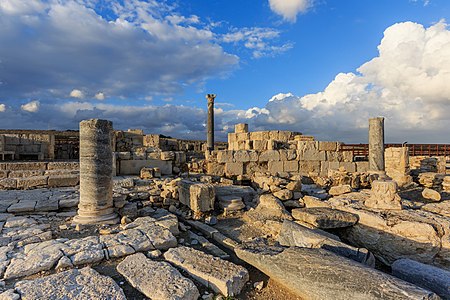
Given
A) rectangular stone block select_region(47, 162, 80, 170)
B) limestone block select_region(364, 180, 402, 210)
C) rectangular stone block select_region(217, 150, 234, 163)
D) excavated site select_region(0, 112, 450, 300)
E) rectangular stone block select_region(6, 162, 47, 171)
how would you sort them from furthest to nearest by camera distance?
Answer: rectangular stone block select_region(217, 150, 234, 163)
rectangular stone block select_region(47, 162, 80, 170)
rectangular stone block select_region(6, 162, 47, 171)
limestone block select_region(364, 180, 402, 210)
excavated site select_region(0, 112, 450, 300)

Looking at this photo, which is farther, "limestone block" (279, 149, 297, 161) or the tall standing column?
the tall standing column

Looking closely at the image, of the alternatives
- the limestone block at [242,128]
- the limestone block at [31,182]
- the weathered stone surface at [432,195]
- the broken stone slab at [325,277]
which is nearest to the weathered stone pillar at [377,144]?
the weathered stone surface at [432,195]

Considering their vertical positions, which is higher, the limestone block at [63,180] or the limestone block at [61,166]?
the limestone block at [61,166]

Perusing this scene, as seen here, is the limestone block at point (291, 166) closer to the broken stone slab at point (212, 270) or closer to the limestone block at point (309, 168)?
the limestone block at point (309, 168)

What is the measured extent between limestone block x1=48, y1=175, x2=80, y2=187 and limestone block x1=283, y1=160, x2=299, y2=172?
8.61 metres

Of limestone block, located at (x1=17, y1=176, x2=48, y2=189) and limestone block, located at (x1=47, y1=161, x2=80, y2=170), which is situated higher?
limestone block, located at (x1=47, y1=161, x2=80, y2=170)

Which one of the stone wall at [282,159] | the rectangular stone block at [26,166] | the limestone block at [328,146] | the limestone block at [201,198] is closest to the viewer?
the limestone block at [201,198]

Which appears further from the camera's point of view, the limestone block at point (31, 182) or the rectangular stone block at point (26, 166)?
the rectangular stone block at point (26, 166)

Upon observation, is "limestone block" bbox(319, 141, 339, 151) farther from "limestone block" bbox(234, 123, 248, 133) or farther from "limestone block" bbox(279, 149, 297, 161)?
"limestone block" bbox(234, 123, 248, 133)

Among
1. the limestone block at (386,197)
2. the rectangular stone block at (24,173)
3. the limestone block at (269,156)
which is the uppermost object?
the limestone block at (269,156)

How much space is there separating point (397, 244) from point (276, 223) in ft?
8.09

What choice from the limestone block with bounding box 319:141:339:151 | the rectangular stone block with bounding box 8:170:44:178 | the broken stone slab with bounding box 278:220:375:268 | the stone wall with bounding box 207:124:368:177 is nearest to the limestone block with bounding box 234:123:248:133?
the stone wall with bounding box 207:124:368:177

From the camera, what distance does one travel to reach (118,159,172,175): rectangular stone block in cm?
1106

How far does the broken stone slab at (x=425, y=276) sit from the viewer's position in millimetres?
3455
